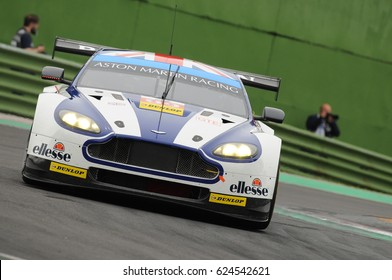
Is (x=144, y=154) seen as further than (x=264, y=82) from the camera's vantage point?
No

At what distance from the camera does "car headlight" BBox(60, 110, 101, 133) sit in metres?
9.77

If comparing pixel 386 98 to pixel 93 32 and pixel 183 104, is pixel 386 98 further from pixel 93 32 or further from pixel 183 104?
pixel 183 104

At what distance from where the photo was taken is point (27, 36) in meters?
18.8

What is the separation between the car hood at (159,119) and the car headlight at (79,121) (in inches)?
5.1

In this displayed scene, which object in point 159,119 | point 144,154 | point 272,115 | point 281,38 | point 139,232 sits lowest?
point 139,232

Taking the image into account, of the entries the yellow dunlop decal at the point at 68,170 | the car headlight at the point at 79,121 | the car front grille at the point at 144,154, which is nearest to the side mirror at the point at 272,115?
the car front grille at the point at 144,154

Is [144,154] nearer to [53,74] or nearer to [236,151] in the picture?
[236,151]

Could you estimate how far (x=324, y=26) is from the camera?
68.6ft

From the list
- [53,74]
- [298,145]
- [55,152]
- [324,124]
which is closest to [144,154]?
[55,152]

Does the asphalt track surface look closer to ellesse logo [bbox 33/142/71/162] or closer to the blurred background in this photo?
ellesse logo [bbox 33/142/71/162]

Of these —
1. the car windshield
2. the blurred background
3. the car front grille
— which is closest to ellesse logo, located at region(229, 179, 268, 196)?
the car front grille

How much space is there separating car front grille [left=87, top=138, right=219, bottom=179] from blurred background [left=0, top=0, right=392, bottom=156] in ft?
33.9

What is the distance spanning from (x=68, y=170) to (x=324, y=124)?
10.8 meters
